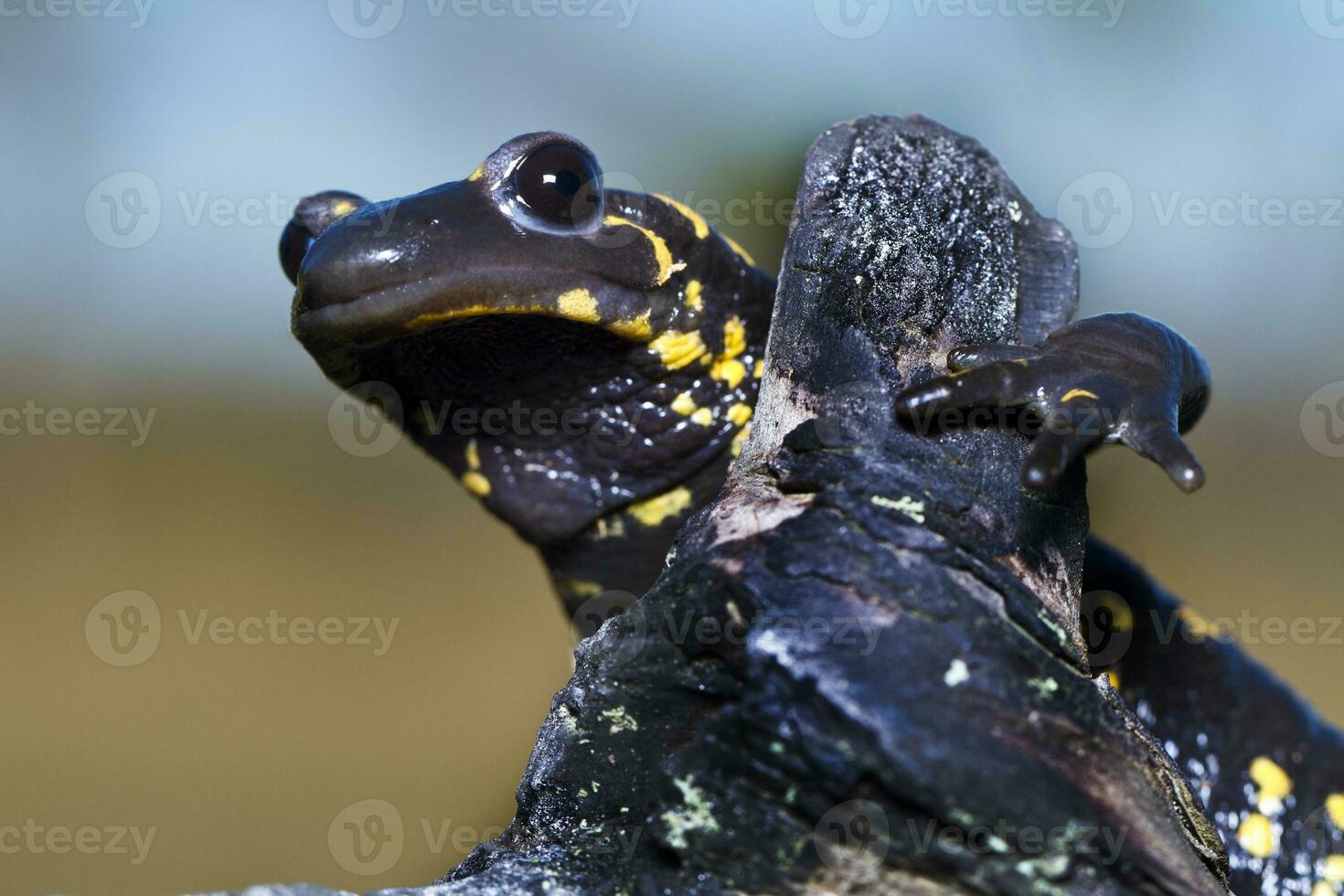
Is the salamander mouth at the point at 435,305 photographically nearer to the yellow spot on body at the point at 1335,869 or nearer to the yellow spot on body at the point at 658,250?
the yellow spot on body at the point at 658,250

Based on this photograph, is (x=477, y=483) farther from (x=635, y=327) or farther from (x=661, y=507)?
(x=635, y=327)

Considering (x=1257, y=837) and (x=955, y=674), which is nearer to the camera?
(x=955, y=674)

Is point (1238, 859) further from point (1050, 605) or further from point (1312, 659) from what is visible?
point (1312, 659)

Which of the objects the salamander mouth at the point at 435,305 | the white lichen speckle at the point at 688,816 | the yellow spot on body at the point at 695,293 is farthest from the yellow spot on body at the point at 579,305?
the white lichen speckle at the point at 688,816

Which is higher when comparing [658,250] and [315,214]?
[315,214]

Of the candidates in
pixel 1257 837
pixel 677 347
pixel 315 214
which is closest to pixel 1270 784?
pixel 1257 837

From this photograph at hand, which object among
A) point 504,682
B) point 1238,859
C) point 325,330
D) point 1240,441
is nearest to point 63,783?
point 504,682
